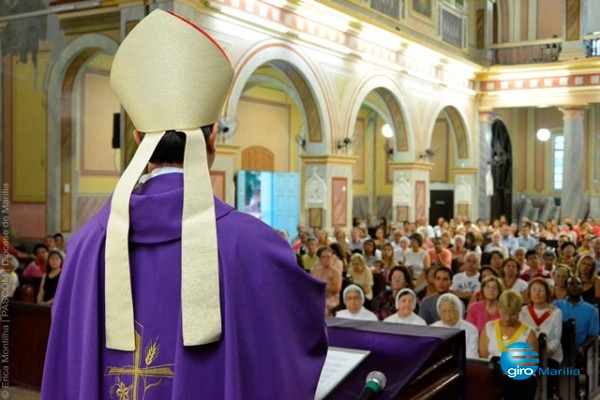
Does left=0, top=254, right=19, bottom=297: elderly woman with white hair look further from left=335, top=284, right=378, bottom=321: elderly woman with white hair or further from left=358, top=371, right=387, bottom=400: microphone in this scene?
left=358, top=371, right=387, bottom=400: microphone

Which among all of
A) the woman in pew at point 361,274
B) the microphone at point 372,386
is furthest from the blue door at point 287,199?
the microphone at point 372,386

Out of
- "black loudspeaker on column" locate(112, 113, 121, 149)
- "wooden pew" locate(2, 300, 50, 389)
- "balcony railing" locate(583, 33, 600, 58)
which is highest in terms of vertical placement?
"balcony railing" locate(583, 33, 600, 58)

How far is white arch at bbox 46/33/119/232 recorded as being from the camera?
37.0 ft

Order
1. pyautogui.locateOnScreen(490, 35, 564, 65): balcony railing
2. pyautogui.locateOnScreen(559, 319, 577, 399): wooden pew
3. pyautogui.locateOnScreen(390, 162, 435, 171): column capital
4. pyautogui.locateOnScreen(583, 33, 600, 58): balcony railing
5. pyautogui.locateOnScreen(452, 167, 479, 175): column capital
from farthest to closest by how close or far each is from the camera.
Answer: pyautogui.locateOnScreen(490, 35, 564, 65): balcony railing, pyautogui.locateOnScreen(452, 167, 479, 175): column capital, pyautogui.locateOnScreen(583, 33, 600, 58): balcony railing, pyautogui.locateOnScreen(390, 162, 435, 171): column capital, pyautogui.locateOnScreen(559, 319, 577, 399): wooden pew

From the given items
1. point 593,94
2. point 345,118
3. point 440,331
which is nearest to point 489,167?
point 593,94

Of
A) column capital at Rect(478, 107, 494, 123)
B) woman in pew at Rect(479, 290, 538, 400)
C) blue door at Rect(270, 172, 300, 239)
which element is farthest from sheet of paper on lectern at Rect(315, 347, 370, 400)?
column capital at Rect(478, 107, 494, 123)

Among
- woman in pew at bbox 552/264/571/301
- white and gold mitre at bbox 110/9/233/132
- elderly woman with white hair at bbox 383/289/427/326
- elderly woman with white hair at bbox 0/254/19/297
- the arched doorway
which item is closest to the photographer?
white and gold mitre at bbox 110/9/233/132

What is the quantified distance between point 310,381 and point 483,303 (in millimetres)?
4693

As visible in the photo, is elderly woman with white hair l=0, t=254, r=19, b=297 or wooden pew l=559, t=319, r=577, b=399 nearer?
wooden pew l=559, t=319, r=577, b=399

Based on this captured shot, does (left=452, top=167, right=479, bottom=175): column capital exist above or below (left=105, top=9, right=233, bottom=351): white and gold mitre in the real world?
above

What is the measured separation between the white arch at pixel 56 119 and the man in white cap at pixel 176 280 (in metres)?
9.58

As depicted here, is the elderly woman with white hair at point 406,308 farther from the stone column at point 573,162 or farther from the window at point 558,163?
the window at point 558,163

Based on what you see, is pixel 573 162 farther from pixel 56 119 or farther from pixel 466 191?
pixel 56 119

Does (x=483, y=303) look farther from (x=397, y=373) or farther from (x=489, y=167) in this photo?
(x=489, y=167)
